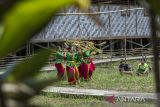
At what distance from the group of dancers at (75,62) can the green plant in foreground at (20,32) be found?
9.30 meters

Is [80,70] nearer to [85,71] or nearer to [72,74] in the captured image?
[85,71]

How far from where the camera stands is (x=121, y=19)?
17375mm

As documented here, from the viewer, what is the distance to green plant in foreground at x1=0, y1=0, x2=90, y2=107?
0.48 meters

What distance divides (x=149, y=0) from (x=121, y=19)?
55.5 feet

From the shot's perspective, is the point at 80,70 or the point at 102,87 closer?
the point at 102,87

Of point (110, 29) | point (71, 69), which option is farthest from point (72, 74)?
point (110, 29)

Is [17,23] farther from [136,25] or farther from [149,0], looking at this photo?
[136,25]

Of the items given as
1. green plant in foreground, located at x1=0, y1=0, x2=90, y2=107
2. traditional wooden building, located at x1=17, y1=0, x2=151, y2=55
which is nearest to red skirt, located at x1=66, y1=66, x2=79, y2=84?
traditional wooden building, located at x1=17, y1=0, x2=151, y2=55

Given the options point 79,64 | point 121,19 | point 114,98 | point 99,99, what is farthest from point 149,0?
point 121,19

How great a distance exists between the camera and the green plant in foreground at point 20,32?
1.57ft

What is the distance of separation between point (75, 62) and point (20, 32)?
995 centimetres

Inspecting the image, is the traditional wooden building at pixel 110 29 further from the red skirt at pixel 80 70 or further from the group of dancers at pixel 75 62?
the red skirt at pixel 80 70

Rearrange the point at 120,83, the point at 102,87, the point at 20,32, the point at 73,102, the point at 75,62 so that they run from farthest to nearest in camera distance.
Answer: the point at 75,62, the point at 120,83, the point at 102,87, the point at 73,102, the point at 20,32

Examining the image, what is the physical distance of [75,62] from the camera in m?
10.4
